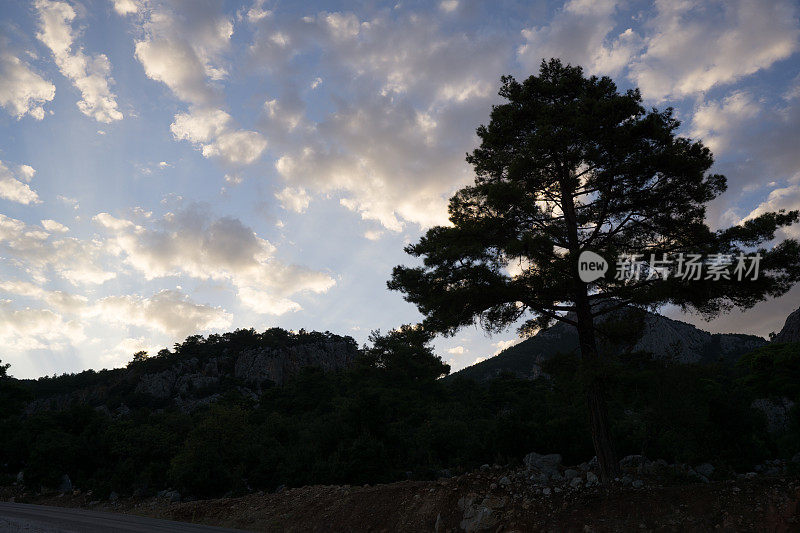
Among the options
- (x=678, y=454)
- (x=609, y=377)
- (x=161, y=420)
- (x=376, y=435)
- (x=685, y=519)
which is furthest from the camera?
(x=161, y=420)

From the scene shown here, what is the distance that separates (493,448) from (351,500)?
8120mm

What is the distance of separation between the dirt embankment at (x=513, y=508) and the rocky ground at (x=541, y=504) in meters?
0.02

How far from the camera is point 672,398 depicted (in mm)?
13328

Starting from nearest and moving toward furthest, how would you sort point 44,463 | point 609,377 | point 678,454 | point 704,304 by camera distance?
point 609,377 < point 704,304 < point 678,454 < point 44,463

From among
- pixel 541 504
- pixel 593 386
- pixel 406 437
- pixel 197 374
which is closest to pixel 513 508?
pixel 541 504

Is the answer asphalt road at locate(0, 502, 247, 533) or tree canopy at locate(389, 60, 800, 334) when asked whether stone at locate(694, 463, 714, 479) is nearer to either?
tree canopy at locate(389, 60, 800, 334)

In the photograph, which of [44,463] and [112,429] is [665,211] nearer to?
[112,429]

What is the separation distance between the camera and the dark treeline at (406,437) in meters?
14.0

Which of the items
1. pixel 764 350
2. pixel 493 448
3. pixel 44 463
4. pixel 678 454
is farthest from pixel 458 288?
pixel 44 463

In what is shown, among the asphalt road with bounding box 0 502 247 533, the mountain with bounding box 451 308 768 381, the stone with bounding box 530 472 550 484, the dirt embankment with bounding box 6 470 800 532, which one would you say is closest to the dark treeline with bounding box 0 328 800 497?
the stone with bounding box 530 472 550 484

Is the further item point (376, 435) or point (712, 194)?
point (376, 435)

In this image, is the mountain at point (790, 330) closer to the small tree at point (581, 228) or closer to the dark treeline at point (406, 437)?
the dark treeline at point (406, 437)

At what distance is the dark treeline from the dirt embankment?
287cm

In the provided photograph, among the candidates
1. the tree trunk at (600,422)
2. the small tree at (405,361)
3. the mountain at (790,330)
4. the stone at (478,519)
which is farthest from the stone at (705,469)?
the mountain at (790,330)
